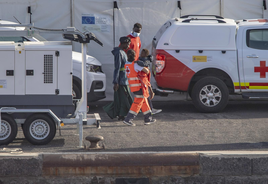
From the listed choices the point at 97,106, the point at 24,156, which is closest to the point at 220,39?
the point at 97,106

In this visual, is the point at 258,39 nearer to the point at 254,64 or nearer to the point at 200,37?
the point at 254,64

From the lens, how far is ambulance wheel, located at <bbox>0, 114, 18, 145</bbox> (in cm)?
700

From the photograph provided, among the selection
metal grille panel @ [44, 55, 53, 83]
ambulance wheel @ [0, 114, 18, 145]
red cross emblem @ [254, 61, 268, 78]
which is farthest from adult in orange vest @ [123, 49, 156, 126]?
red cross emblem @ [254, 61, 268, 78]

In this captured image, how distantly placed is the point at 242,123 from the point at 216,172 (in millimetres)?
3270

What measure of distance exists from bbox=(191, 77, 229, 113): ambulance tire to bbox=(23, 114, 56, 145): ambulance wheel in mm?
→ 3890

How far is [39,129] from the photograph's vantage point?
7117mm

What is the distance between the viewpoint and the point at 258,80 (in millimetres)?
9945

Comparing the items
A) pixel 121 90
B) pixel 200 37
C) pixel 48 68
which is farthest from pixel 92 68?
pixel 48 68

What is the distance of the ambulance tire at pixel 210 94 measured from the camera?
32.6ft

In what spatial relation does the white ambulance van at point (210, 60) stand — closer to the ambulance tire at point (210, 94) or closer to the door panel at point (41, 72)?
the ambulance tire at point (210, 94)

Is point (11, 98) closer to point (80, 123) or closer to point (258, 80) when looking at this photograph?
point (80, 123)

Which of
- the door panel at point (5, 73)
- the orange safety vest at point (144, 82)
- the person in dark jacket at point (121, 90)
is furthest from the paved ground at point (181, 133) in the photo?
the door panel at point (5, 73)

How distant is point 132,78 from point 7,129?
2593mm

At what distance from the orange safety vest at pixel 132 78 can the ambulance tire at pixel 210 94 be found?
6.07 feet
